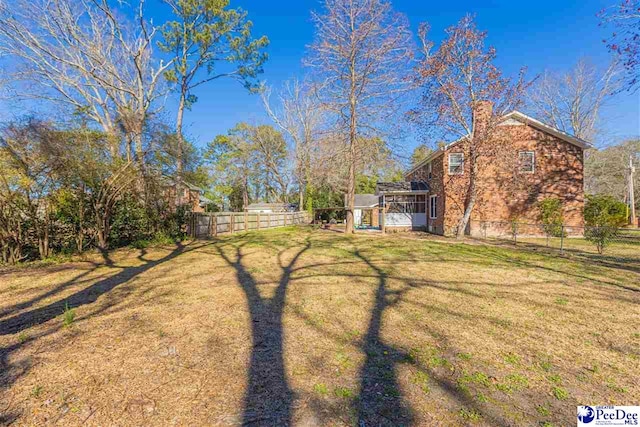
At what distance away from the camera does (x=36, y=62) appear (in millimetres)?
12008

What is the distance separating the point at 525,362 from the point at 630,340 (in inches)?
60.3

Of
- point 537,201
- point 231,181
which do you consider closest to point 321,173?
point 537,201

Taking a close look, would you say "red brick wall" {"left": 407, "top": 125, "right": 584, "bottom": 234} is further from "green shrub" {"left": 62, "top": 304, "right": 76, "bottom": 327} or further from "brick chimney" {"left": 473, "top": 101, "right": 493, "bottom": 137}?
"green shrub" {"left": 62, "top": 304, "right": 76, "bottom": 327}

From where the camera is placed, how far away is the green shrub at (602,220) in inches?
344

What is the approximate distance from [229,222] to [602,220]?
1577cm

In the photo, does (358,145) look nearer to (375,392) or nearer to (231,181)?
(375,392)

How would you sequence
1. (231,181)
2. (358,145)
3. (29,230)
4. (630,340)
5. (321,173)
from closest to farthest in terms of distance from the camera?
1. (630,340)
2. (29,230)
3. (358,145)
4. (321,173)
5. (231,181)

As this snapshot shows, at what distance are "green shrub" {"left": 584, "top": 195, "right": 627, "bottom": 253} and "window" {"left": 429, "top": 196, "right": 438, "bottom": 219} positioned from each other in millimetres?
6761

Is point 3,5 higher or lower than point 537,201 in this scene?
higher

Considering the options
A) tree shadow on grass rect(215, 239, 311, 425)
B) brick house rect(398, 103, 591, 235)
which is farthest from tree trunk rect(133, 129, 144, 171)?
brick house rect(398, 103, 591, 235)

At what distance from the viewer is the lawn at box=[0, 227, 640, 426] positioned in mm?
2100
